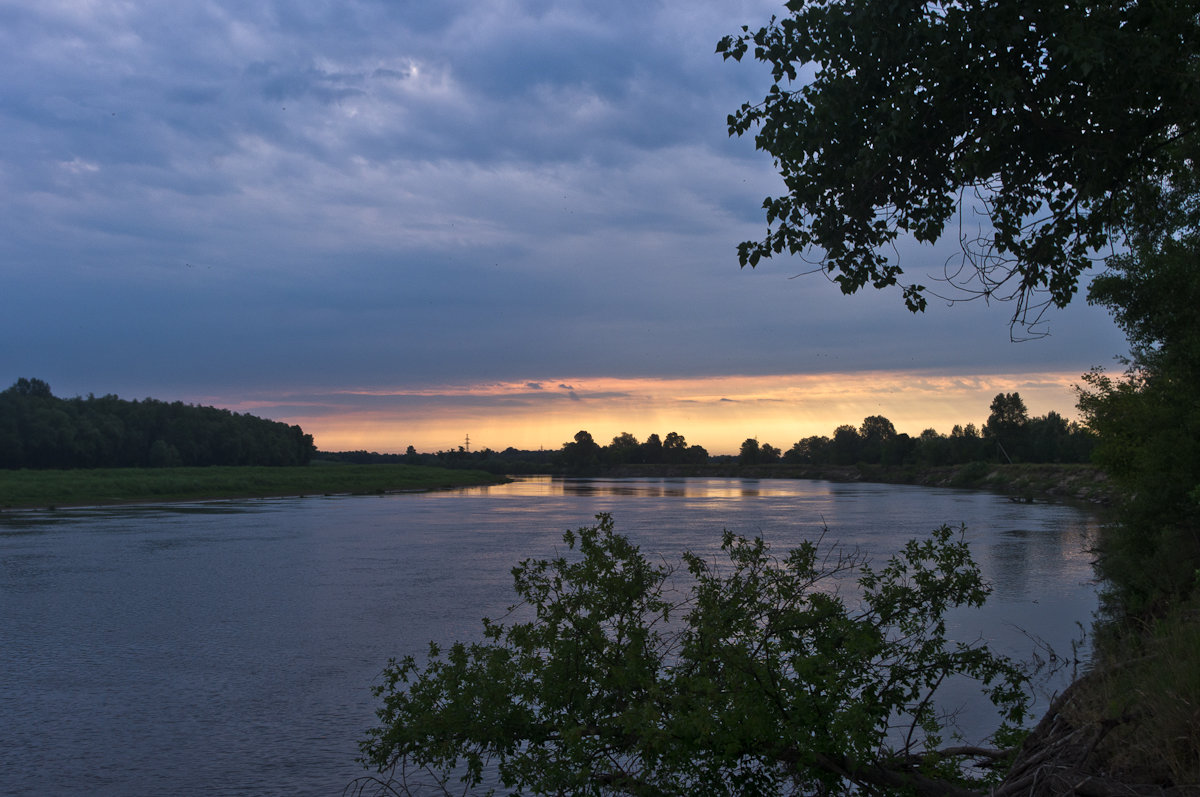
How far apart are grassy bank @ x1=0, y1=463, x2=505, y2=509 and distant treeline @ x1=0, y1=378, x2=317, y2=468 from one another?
12.1 metres

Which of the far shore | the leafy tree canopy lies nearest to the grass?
the leafy tree canopy

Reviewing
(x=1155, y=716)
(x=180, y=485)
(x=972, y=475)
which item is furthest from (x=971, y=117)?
(x=972, y=475)

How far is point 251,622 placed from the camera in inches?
599

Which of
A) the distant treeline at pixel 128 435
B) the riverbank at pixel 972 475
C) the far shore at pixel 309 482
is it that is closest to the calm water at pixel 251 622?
the riverbank at pixel 972 475

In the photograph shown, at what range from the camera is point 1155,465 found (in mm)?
15672

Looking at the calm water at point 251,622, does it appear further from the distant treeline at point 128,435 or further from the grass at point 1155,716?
the distant treeline at point 128,435

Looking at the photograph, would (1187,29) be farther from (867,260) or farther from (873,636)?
(873,636)

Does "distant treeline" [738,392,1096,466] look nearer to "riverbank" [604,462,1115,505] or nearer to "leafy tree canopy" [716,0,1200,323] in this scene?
"riverbank" [604,462,1115,505]

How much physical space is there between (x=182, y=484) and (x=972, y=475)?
72.3m

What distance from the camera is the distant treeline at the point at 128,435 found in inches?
3105

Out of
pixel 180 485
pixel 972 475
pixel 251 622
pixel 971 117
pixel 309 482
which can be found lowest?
pixel 251 622

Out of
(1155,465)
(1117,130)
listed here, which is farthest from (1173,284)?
(1117,130)

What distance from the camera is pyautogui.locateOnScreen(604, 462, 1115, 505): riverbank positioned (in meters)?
59.0

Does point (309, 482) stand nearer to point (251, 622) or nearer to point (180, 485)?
point (180, 485)
